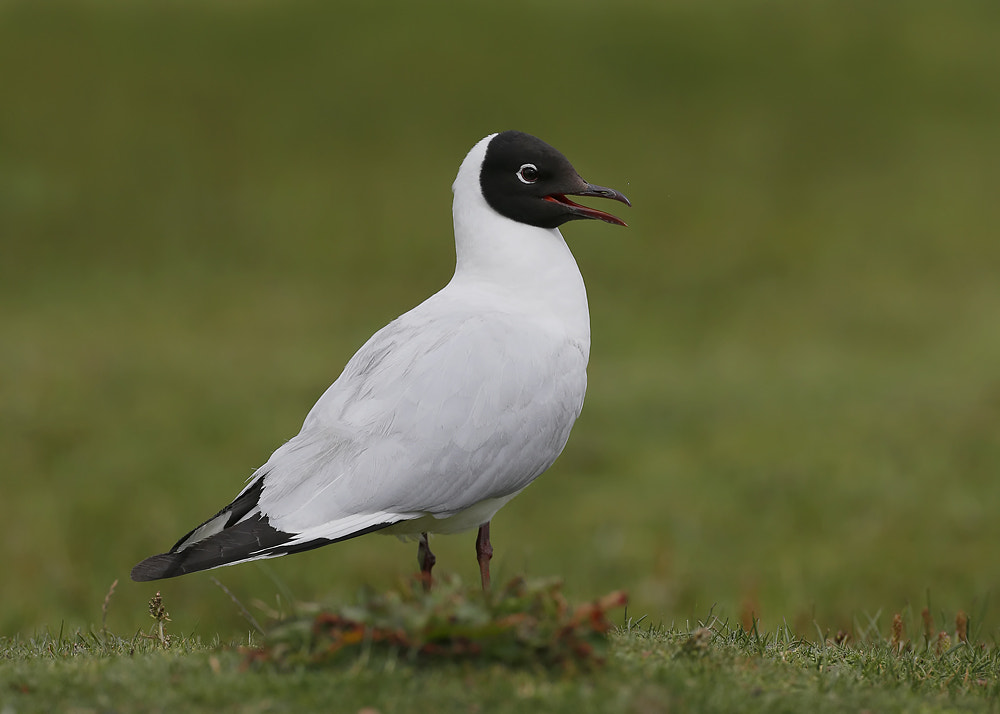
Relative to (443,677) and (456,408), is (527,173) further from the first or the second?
(443,677)

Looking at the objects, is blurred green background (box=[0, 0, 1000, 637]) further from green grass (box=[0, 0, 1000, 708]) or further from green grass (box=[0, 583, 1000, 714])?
green grass (box=[0, 583, 1000, 714])

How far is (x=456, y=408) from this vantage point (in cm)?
555

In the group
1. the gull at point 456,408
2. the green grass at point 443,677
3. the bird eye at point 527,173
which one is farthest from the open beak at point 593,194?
the green grass at point 443,677

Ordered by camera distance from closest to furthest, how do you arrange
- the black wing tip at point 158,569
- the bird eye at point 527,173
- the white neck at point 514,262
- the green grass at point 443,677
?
the green grass at point 443,677 → the black wing tip at point 158,569 → the white neck at point 514,262 → the bird eye at point 527,173

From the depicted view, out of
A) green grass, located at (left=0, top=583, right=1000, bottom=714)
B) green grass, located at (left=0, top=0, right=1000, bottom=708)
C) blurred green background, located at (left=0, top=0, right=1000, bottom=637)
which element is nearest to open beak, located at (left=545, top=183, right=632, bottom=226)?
green grass, located at (left=0, top=583, right=1000, bottom=714)

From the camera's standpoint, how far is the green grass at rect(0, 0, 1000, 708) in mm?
13164

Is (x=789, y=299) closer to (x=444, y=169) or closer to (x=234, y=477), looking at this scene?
(x=444, y=169)

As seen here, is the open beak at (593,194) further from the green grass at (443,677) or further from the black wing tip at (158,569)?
the black wing tip at (158,569)

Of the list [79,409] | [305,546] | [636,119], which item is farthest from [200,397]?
[636,119]

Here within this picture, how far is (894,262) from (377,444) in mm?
20434

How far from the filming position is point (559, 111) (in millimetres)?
26453

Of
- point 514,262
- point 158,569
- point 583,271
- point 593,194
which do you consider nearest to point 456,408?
point 514,262

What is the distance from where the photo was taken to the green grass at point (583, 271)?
13164 millimetres

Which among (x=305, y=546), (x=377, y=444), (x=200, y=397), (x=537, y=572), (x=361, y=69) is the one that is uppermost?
(x=361, y=69)
